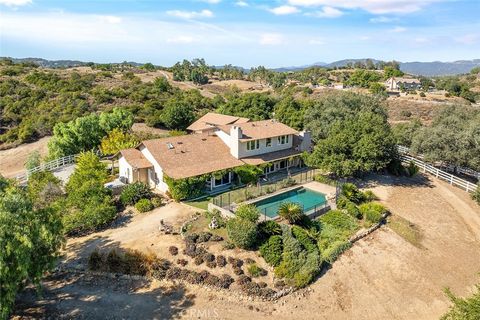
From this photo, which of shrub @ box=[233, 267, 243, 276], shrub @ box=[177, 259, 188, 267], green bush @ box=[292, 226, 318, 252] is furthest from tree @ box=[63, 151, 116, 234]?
green bush @ box=[292, 226, 318, 252]

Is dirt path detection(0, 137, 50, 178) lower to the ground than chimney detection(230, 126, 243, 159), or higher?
lower

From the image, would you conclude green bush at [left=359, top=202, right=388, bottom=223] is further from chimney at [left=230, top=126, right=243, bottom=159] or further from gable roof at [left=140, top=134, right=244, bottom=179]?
chimney at [left=230, top=126, right=243, bottom=159]

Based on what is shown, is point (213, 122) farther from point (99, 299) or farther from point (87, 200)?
point (99, 299)

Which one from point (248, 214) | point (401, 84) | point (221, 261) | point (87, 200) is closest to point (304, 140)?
point (248, 214)

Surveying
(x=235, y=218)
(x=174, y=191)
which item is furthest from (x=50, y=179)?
(x=235, y=218)

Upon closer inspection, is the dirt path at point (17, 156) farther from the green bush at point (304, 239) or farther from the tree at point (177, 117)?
the green bush at point (304, 239)

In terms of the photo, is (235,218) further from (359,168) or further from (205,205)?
(359,168)
